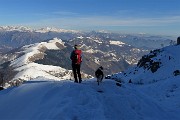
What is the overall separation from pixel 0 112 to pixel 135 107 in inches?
414

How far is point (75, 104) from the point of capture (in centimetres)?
2120

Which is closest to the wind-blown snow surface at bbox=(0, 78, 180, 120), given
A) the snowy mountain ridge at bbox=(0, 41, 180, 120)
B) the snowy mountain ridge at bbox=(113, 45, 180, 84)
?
the snowy mountain ridge at bbox=(0, 41, 180, 120)

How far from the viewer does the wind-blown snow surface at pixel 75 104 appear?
66.6 ft

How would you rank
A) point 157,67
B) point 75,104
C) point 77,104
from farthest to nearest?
point 157,67 < point 77,104 < point 75,104

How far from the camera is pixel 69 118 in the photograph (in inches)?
760

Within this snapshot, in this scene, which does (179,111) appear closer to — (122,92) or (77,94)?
(122,92)

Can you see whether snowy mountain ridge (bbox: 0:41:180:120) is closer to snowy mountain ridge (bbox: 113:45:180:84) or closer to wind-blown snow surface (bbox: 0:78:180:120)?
wind-blown snow surface (bbox: 0:78:180:120)

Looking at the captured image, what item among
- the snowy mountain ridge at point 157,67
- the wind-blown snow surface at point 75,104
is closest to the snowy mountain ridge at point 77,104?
the wind-blown snow surface at point 75,104

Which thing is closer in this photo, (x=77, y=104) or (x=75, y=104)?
(x=75, y=104)

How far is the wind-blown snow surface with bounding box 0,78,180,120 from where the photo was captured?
800 inches

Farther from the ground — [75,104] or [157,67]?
[75,104]

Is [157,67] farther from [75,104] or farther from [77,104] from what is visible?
[75,104]

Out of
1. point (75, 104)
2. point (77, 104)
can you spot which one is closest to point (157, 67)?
point (77, 104)

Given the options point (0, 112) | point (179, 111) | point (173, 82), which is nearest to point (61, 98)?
point (0, 112)
